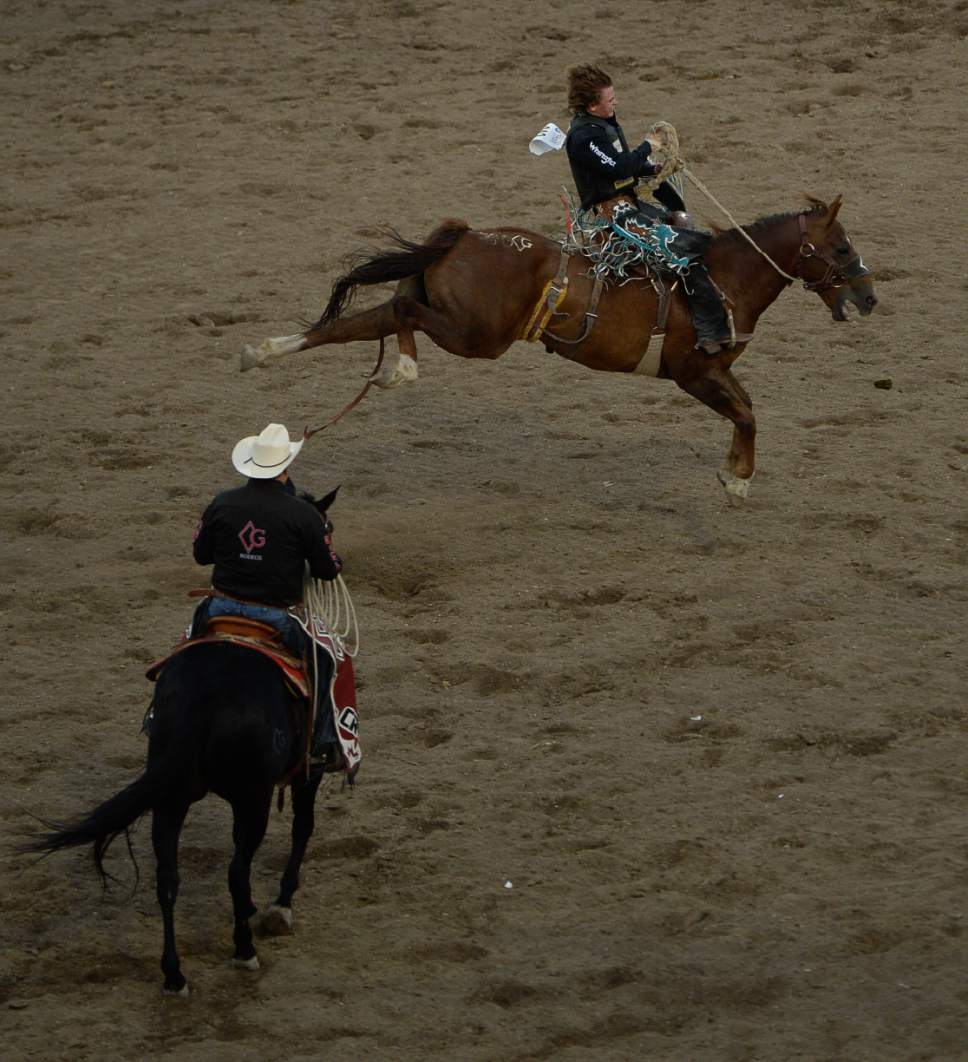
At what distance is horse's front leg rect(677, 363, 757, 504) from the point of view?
9.25 m

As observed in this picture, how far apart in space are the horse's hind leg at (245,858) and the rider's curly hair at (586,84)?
476cm

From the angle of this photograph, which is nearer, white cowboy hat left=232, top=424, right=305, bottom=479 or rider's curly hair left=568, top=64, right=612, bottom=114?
white cowboy hat left=232, top=424, right=305, bottom=479

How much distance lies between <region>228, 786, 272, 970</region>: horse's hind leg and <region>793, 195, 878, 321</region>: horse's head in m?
4.97

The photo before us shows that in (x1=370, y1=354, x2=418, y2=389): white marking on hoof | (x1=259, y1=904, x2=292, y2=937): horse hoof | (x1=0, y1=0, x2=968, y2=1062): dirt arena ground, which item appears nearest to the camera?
(x1=0, y1=0, x2=968, y2=1062): dirt arena ground

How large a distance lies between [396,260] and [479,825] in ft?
11.1

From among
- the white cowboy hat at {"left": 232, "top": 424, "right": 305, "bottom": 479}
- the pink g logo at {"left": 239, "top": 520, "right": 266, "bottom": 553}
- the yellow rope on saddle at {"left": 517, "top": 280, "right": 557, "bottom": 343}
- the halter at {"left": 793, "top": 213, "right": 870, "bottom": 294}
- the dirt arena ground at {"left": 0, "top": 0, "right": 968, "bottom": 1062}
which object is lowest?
the dirt arena ground at {"left": 0, "top": 0, "right": 968, "bottom": 1062}

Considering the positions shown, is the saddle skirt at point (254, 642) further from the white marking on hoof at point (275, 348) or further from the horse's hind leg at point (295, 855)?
the white marking on hoof at point (275, 348)

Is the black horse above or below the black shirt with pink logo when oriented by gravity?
below

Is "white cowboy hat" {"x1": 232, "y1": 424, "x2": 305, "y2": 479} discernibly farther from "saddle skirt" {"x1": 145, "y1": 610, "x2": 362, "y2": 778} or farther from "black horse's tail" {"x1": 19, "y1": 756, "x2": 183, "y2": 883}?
"black horse's tail" {"x1": 19, "y1": 756, "x2": 183, "y2": 883}

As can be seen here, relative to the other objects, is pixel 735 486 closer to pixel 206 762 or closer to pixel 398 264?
pixel 398 264

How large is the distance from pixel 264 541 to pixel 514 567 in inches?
126

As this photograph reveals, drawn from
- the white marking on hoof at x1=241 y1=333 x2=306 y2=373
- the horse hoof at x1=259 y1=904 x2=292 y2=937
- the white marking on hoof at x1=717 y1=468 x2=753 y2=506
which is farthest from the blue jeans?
the white marking on hoof at x1=717 y1=468 x2=753 y2=506

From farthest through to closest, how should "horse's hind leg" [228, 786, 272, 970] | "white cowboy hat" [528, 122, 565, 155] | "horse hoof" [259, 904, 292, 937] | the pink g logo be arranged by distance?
"white cowboy hat" [528, 122, 565, 155] < "horse hoof" [259, 904, 292, 937] < the pink g logo < "horse's hind leg" [228, 786, 272, 970]

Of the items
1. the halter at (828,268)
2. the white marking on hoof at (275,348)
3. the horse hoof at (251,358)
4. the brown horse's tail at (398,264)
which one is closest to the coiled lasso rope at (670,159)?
the halter at (828,268)
